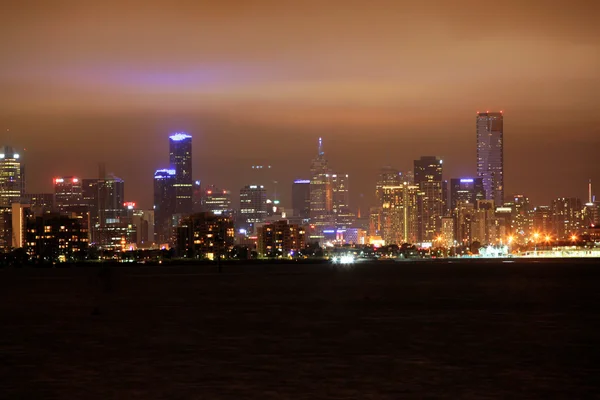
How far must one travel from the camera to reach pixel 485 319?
2601 inches

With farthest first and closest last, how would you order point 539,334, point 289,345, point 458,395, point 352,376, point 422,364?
point 539,334, point 289,345, point 422,364, point 352,376, point 458,395

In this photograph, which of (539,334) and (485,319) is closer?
(539,334)

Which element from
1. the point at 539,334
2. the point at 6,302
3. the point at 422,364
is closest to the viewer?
the point at 422,364

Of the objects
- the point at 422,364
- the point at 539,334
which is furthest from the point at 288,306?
the point at 422,364

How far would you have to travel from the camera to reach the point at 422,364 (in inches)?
1663

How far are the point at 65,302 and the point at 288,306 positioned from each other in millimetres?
23439

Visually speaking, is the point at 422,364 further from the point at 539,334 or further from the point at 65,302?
the point at 65,302

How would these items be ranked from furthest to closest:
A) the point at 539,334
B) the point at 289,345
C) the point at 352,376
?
the point at 539,334
the point at 289,345
the point at 352,376

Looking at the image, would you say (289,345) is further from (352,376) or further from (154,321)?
(154,321)

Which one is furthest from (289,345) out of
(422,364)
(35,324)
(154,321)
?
(35,324)

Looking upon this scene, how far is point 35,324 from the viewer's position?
65.6 m

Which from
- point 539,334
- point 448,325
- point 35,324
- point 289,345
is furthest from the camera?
point 35,324

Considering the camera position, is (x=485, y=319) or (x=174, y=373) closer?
(x=174, y=373)

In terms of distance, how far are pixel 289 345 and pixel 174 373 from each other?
1130cm
